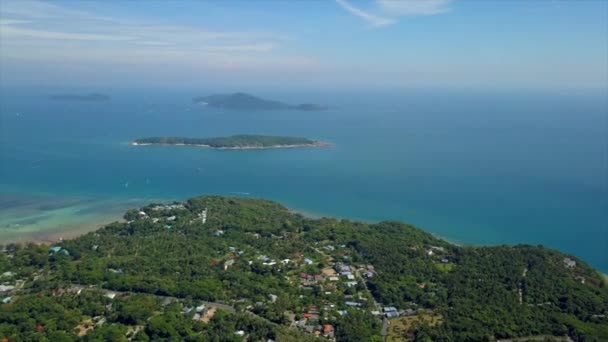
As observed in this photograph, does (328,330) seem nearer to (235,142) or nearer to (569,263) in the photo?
(569,263)

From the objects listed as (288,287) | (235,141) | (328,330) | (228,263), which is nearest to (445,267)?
(288,287)

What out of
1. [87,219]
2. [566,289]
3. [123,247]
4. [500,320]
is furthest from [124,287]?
[566,289]

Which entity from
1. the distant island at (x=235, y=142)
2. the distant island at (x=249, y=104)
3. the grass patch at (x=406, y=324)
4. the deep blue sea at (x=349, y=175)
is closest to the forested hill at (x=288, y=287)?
Answer: the grass patch at (x=406, y=324)

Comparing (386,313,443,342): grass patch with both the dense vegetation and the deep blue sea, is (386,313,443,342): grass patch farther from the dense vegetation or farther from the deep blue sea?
the dense vegetation

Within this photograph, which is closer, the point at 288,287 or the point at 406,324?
the point at 406,324

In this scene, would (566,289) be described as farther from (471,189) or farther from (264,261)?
(471,189)
